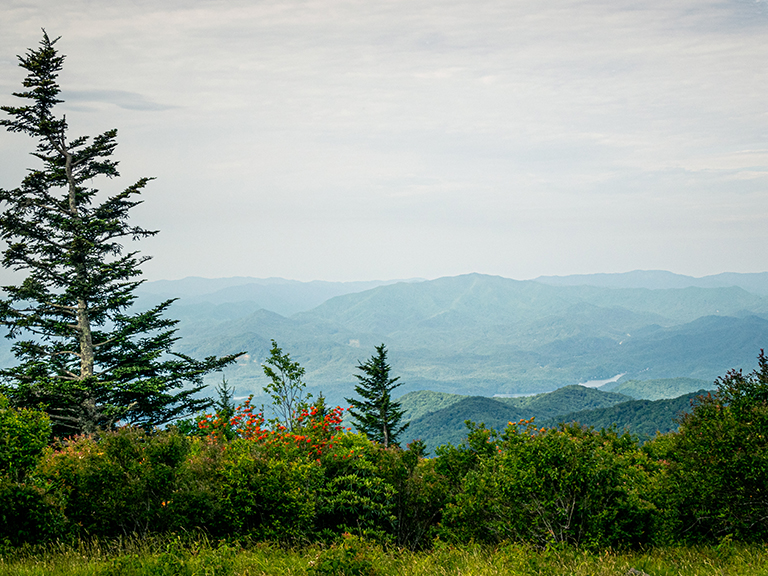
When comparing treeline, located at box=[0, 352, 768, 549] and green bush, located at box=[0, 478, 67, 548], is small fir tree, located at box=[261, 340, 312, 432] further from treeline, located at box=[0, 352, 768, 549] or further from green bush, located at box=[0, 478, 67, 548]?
green bush, located at box=[0, 478, 67, 548]

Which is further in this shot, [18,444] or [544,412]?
[544,412]

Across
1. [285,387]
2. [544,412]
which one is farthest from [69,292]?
[544,412]

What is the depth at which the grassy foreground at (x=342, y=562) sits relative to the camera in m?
6.19

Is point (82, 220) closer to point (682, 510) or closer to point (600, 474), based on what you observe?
point (600, 474)

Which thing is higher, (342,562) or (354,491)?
(342,562)

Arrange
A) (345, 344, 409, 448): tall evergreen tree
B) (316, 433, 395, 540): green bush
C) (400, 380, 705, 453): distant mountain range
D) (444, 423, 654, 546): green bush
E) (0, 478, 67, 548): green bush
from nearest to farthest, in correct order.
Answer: (0, 478, 67, 548): green bush, (444, 423, 654, 546): green bush, (316, 433, 395, 540): green bush, (345, 344, 409, 448): tall evergreen tree, (400, 380, 705, 453): distant mountain range

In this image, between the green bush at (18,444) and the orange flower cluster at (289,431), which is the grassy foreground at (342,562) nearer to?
the green bush at (18,444)

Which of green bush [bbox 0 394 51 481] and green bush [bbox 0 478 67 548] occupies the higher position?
green bush [bbox 0 394 51 481]

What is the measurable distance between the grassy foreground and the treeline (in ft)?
1.85

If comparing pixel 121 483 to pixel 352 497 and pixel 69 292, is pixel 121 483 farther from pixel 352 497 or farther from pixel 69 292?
pixel 69 292

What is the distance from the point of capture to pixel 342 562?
6.27 metres

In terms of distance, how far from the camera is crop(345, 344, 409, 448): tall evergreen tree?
109 feet

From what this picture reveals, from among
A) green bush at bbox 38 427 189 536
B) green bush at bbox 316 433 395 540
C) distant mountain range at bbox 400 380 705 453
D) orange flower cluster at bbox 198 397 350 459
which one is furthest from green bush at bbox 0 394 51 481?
distant mountain range at bbox 400 380 705 453

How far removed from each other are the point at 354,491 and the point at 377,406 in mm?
24859
